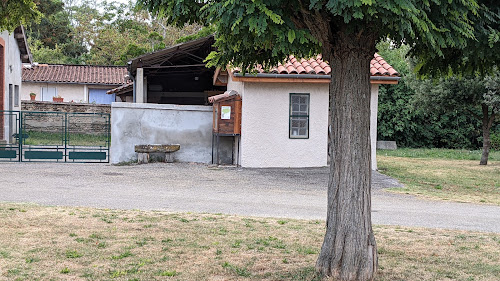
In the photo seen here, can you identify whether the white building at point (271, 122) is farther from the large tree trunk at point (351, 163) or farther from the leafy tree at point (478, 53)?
the large tree trunk at point (351, 163)

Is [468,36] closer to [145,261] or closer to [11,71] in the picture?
[145,261]

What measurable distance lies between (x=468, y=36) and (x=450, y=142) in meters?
32.5

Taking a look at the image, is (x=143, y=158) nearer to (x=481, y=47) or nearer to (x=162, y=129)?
(x=162, y=129)

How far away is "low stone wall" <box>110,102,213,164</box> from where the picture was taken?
19453 mm

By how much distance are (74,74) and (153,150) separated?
23.5 meters

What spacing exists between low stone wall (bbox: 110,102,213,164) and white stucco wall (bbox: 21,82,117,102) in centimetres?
2223

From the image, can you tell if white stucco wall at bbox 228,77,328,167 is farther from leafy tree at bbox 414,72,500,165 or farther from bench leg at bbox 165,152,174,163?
leafy tree at bbox 414,72,500,165

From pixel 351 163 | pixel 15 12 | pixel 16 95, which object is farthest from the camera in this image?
pixel 16 95

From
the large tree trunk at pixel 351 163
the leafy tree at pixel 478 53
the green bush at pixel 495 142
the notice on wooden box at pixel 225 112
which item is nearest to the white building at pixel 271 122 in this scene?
the notice on wooden box at pixel 225 112

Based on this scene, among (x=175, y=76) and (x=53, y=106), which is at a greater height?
(x=175, y=76)

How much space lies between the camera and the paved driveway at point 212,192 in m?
11.0

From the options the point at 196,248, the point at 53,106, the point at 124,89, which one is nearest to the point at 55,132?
the point at 53,106

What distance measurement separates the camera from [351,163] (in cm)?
597

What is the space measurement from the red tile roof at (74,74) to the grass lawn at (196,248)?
30425 millimetres
